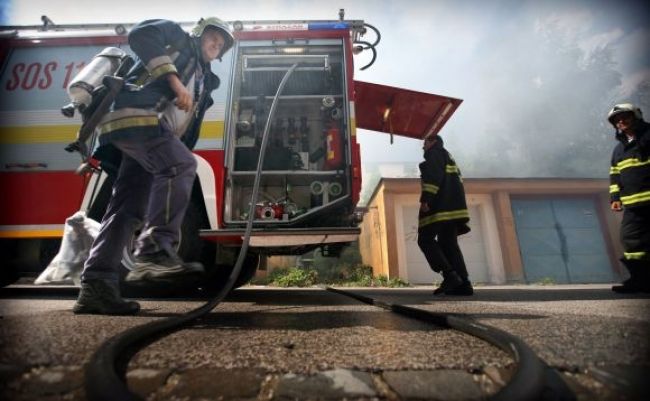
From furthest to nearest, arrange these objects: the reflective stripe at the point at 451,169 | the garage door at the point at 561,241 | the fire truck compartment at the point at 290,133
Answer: the garage door at the point at 561,241 → the reflective stripe at the point at 451,169 → the fire truck compartment at the point at 290,133

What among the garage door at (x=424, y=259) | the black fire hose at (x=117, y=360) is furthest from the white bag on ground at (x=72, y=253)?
the garage door at (x=424, y=259)

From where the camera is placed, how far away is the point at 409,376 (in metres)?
0.78

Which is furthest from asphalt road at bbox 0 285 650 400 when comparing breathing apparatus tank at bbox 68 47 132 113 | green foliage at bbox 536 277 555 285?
green foliage at bbox 536 277 555 285

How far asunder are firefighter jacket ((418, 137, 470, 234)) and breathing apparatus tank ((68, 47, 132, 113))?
3.17m

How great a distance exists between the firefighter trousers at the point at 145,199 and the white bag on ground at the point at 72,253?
410 mm

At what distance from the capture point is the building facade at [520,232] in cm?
1124

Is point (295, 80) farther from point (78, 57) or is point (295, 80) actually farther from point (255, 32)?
point (78, 57)

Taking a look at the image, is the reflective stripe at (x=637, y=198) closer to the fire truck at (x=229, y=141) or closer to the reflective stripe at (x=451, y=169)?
the reflective stripe at (x=451, y=169)

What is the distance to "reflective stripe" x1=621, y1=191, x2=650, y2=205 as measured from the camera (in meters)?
3.38

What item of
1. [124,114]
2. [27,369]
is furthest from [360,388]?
[124,114]

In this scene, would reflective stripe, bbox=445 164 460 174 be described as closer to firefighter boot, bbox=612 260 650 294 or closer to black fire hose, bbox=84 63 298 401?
firefighter boot, bbox=612 260 650 294

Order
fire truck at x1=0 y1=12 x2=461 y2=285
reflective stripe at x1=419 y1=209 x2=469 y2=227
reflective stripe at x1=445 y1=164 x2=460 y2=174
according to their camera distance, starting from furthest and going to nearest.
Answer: reflective stripe at x1=445 y1=164 x2=460 y2=174
reflective stripe at x1=419 y1=209 x2=469 y2=227
fire truck at x1=0 y1=12 x2=461 y2=285

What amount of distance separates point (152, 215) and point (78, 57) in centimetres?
302

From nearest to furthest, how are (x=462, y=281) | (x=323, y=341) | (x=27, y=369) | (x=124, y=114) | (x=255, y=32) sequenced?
(x=27, y=369)
(x=323, y=341)
(x=124, y=114)
(x=255, y=32)
(x=462, y=281)
